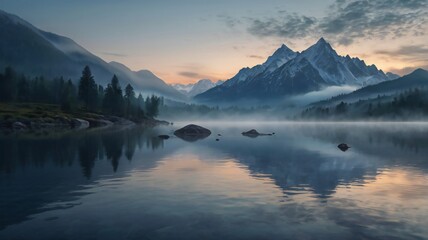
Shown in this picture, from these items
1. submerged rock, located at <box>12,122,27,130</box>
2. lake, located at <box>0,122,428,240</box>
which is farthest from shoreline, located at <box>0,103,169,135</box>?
lake, located at <box>0,122,428,240</box>

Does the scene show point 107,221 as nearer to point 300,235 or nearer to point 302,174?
point 300,235

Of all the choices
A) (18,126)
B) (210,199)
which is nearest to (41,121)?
(18,126)

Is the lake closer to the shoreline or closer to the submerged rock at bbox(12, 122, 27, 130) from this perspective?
the shoreline

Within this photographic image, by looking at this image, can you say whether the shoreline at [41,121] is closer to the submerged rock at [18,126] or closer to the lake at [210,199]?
the submerged rock at [18,126]

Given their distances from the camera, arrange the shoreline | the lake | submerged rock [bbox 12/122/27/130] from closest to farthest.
A: the lake, submerged rock [bbox 12/122/27/130], the shoreline

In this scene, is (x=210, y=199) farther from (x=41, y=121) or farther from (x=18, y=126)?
(x=41, y=121)

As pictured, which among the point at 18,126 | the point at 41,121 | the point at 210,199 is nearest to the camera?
the point at 210,199

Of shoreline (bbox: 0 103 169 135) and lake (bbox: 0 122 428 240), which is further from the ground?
shoreline (bbox: 0 103 169 135)

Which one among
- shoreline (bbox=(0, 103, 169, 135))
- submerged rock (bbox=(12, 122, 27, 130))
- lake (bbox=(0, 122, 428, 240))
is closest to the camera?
lake (bbox=(0, 122, 428, 240))

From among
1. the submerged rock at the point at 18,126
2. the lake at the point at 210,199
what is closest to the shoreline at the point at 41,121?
the submerged rock at the point at 18,126

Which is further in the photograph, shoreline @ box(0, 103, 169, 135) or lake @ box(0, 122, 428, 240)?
shoreline @ box(0, 103, 169, 135)

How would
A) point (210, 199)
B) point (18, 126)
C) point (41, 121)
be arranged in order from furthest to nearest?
point (41, 121)
point (18, 126)
point (210, 199)

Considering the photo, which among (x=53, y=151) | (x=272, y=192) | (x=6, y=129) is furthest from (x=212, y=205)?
(x=6, y=129)

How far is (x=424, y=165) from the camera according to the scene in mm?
52188
